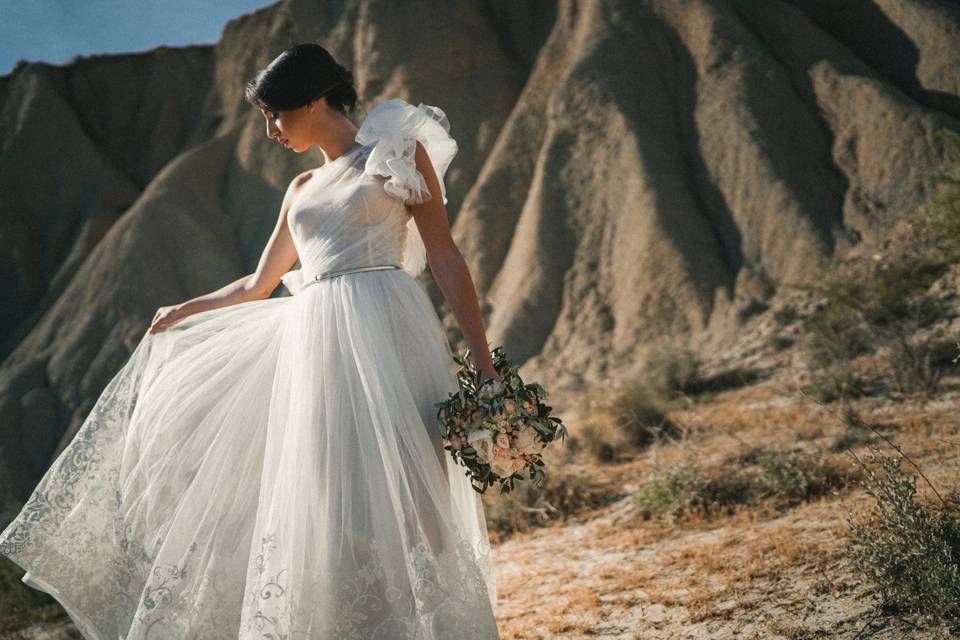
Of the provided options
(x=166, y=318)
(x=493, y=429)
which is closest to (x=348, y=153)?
(x=166, y=318)

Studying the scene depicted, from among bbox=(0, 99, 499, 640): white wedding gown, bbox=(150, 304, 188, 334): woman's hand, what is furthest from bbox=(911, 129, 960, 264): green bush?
bbox=(150, 304, 188, 334): woman's hand

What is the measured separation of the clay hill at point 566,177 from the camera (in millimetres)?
12273

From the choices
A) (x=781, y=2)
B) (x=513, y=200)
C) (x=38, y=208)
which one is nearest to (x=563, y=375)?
(x=513, y=200)

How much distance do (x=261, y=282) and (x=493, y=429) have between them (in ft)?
4.02

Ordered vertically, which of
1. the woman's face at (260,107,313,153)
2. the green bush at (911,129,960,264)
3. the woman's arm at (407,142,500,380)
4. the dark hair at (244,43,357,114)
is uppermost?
the dark hair at (244,43,357,114)

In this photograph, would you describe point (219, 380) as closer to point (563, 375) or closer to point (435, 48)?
point (563, 375)

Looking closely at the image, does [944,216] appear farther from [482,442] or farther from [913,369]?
[482,442]

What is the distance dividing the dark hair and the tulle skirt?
60 centimetres

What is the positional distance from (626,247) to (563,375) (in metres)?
2.74

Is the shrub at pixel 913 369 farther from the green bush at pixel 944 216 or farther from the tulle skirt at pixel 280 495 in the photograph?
the tulle skirt at pixel 280 495

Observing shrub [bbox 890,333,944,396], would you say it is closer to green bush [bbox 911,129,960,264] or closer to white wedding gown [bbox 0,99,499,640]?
green bush [bbox 911,129,960,264]

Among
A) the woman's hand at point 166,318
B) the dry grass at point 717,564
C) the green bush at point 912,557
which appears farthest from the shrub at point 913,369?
the woman's hand at point 166,318

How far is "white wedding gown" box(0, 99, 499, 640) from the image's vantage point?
1.92 meters

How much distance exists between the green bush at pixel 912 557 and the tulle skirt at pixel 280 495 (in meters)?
1.46
